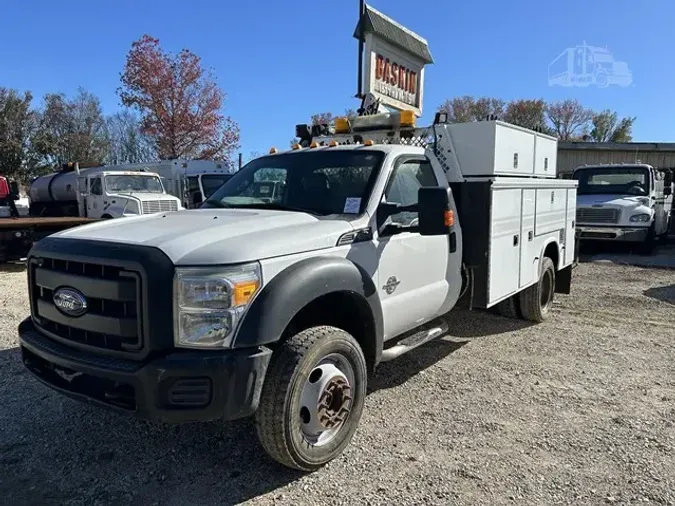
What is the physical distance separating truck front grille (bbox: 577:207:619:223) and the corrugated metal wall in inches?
515

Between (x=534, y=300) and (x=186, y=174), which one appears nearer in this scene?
(x=534, y=300)

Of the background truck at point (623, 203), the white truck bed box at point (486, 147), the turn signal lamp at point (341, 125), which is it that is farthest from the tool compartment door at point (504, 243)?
the background truck at point (623, 203)

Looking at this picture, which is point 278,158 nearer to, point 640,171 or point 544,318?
point 544,318

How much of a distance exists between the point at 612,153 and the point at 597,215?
1448 centimetres

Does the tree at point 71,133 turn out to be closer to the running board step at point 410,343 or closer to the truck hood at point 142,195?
the truck hood at point 142,195

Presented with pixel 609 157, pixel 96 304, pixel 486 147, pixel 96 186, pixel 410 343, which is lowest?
pixel 410 343

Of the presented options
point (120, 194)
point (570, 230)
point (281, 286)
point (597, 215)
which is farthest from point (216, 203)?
point (597, 215)

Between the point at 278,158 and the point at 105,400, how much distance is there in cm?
246

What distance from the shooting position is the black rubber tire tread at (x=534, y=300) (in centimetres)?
633

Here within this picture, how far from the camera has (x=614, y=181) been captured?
14.0 meters

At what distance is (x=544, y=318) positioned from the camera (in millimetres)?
6773

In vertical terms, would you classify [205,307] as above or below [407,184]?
below

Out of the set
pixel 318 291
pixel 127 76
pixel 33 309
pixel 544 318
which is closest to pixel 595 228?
pixel 544 318

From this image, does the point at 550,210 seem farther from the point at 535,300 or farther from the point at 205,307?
the point at 205,307
